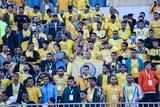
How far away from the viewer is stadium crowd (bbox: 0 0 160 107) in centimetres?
2564

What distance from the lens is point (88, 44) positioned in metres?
28.3

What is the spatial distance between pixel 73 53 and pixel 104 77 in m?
2.42

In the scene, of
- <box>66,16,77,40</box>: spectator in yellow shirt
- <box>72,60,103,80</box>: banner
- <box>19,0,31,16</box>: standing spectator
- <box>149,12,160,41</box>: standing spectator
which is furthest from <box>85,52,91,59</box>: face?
<box>19,0,31,16</box>: standing spectator

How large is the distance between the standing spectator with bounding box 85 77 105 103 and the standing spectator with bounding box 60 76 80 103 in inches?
12.2

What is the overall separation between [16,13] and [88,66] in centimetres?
463

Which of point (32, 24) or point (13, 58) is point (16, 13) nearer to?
point (32, 24)

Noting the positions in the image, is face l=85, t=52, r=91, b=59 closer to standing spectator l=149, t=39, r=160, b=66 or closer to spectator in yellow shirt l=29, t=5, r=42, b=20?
standing spectator l=149, t=39, r=160, b=66

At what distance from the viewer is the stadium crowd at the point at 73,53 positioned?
2564cm

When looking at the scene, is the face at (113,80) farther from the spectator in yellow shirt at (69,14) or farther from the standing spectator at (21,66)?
the spectator in yellow shirt at (69,14)

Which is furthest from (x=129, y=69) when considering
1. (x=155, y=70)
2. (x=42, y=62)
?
(x=42, y=62)

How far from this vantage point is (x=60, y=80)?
26328 millimetres

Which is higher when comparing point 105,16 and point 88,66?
point 105,16

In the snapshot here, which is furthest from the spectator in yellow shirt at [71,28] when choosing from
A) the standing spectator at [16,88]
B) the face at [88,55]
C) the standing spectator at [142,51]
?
the standing spectator at [16,88]

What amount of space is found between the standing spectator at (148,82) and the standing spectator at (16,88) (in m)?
3.39
